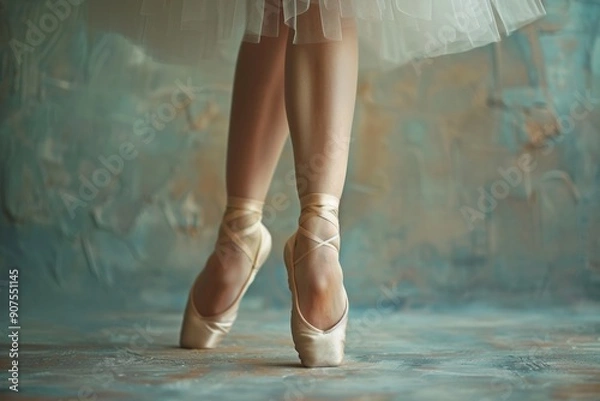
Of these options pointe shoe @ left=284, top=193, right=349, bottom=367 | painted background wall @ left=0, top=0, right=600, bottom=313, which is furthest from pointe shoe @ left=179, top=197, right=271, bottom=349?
painted background wall @ left=0, top=0, right=600, bottom=313

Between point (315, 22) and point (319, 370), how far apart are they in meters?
0.41

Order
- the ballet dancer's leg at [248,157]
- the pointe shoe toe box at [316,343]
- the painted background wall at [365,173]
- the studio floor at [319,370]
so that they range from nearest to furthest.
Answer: the studio floor at [319,370], the pointe shoe toe box at [316,343], the ballet dancer's leg at [248,157], the painted background wall at [365,173]

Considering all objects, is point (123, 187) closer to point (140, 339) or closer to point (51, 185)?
point (51, 185)

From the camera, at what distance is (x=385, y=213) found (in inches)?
70.9

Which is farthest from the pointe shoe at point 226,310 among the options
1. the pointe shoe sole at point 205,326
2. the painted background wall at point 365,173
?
the painted background wall at point 365,173

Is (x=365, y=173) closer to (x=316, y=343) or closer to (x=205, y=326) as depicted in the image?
(x=205, y=326)

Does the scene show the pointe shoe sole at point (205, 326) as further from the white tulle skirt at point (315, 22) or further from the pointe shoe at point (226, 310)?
the white tulle skirt at point (315, 22)

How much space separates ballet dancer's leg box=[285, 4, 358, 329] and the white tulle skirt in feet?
0.07

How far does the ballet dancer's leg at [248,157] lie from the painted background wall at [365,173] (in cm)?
60

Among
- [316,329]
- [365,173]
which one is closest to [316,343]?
[316,329]

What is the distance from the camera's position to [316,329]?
96 cm

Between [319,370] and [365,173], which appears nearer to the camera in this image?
[319,370]

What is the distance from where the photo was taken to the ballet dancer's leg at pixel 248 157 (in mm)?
1118

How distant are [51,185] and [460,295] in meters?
0.90
